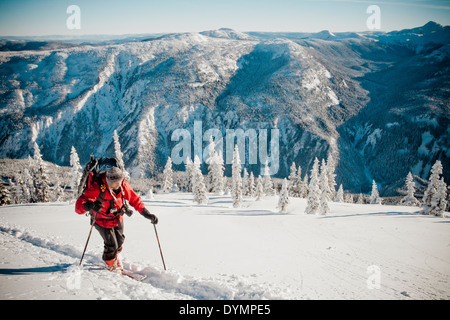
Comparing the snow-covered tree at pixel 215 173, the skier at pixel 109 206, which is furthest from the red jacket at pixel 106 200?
the snow-covered tree at pixel 215 173

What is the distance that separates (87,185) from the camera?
624 centimetres

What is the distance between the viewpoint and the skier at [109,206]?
5883 mm

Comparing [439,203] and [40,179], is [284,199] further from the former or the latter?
[40,179]

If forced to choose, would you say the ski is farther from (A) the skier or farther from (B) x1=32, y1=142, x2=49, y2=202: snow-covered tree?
(B) x1=32, y1=142, x2=49, y2=202: snow-covered tree

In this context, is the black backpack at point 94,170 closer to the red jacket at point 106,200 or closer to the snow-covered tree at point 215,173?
the red jacket at point 106,200

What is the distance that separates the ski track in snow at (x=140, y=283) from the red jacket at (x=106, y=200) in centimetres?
128

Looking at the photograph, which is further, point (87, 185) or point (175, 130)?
point (175, 130)

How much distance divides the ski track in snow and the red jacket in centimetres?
128

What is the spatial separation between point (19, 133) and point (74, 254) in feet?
775

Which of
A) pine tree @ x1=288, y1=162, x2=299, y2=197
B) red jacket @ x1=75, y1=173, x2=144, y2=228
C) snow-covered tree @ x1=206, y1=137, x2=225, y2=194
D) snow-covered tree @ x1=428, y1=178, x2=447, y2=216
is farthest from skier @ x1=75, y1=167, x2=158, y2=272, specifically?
pine tree @ x1=288, y1=162, x2=299, y2=197

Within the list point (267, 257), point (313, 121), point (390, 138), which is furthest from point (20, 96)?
point (390, 138)

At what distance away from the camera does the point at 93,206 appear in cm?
571

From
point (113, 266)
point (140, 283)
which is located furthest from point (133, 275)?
point (140, 283)
